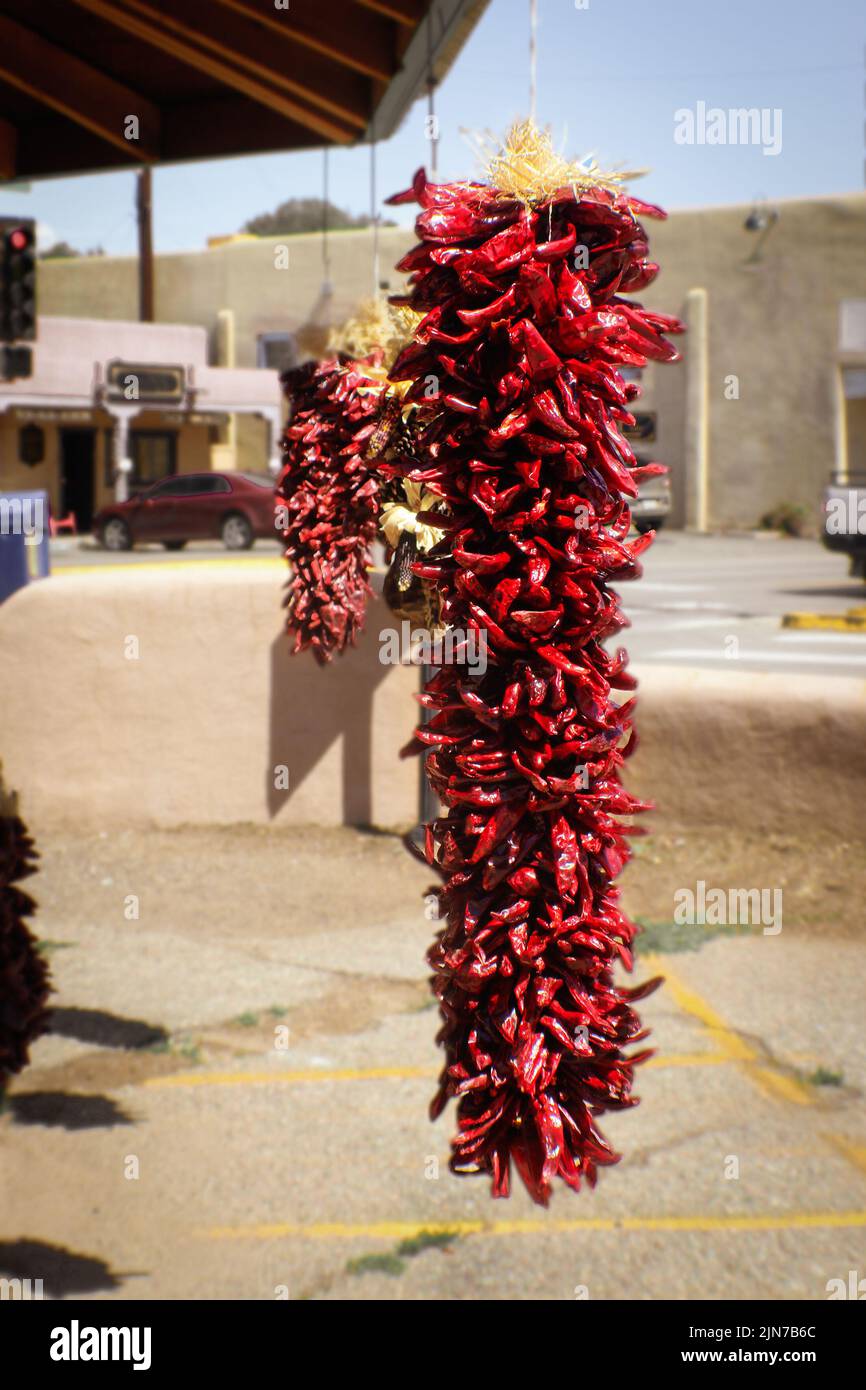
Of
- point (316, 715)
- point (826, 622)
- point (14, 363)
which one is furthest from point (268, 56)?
point (826, 622)

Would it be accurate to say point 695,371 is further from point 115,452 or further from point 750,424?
point 115,452

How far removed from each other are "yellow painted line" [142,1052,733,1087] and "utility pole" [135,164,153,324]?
33659mm

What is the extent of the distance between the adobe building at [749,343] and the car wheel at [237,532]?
278 inches

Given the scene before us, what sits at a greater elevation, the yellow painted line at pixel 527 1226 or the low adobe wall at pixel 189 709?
the low adobe wall at pixel 189 709

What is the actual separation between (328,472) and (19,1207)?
3464 mm

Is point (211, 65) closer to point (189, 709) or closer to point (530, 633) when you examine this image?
point (530, 633)

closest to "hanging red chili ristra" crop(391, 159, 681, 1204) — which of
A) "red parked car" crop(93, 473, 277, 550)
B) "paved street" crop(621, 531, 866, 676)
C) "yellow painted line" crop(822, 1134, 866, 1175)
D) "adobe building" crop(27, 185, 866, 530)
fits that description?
"yellow painted line" crop(822, 1134, 866, 1175)

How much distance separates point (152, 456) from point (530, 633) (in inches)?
1383

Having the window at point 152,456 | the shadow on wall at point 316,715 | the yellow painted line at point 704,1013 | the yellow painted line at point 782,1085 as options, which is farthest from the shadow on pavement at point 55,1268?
the window at point 152,456

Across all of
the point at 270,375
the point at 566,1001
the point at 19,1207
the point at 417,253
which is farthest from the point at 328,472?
the point at 270,375

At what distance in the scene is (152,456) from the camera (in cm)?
3556

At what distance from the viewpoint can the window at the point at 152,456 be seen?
115 ft

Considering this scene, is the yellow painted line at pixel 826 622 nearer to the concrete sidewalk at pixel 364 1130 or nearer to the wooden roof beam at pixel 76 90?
the concrete sidewalk at pixel 364 1130

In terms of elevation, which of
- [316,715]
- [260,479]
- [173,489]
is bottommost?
[316,715]
